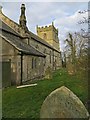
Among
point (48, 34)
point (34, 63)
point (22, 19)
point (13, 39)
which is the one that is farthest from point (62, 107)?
point (48, 34)

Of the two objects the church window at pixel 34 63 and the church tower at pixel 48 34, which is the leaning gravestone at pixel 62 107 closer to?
the church window at pixel 34 63

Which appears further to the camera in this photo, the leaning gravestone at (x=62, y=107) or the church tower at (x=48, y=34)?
the church tower at (x=48, y=34)

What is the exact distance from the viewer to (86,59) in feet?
29.9

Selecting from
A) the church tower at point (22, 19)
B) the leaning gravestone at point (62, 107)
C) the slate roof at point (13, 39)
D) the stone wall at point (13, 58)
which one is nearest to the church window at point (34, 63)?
the slate roof at point (13, 39)

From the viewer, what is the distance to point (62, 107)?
6.14 metres

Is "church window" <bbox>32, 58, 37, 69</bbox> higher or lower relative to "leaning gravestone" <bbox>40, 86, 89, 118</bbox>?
higher

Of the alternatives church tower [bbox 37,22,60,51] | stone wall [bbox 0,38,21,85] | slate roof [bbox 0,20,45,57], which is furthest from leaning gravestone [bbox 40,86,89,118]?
church tower [bbox 37,22,60,51]

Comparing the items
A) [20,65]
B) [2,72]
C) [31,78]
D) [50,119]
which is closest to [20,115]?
[50,119]

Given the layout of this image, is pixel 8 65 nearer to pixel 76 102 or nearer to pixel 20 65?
pixel 20 65

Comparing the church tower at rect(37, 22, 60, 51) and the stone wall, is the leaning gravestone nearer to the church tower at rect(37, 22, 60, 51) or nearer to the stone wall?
the stone wall

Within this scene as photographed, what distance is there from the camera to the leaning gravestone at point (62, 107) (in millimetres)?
6117

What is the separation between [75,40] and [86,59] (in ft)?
121

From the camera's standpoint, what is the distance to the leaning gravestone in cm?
612

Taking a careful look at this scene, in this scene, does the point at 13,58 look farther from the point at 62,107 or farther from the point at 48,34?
the point at 48,34
